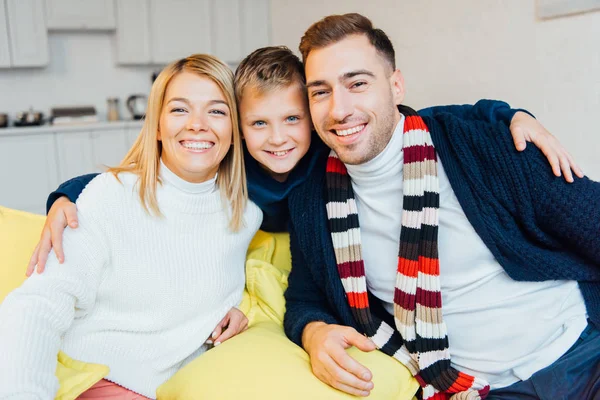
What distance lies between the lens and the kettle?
4258 mm

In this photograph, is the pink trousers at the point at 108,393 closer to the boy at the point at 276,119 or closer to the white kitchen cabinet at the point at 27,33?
the boy at the point at 276,119

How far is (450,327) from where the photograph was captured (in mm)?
1380

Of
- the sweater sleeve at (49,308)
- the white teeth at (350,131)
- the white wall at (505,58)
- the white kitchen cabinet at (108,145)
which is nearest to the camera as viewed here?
the sweater sleeve at (49,308)

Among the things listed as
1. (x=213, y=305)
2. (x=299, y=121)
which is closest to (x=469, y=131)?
(x=299, y=121)

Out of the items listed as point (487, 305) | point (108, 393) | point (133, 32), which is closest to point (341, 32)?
point (487, 305)

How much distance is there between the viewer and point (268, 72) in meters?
1.50

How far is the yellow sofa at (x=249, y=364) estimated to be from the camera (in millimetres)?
1214

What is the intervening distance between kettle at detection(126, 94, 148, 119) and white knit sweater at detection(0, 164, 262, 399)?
297 cm

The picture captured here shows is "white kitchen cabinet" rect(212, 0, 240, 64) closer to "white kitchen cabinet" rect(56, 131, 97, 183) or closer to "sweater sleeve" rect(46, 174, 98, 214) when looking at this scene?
"white kitchen cabinet" rect(56, 131, 97, 183)

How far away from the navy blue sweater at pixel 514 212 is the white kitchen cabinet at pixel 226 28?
3.20 m

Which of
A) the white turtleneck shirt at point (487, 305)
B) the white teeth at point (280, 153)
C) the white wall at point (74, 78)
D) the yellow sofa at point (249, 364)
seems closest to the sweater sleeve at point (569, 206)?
the white turtleneck shirt at point (487, 305)

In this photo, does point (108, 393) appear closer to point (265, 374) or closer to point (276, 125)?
point (265, 374)

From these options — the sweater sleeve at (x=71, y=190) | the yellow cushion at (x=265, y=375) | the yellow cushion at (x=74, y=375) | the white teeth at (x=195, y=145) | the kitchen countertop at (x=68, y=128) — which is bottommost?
the yellow cushion at (x=265, y=375)

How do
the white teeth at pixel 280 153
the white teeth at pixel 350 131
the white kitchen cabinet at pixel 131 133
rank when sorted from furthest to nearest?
the white kitchen cabinet at pixel 131 133 < the white teeth at pixel 280 153 < the white teeth at pixel 350 131
